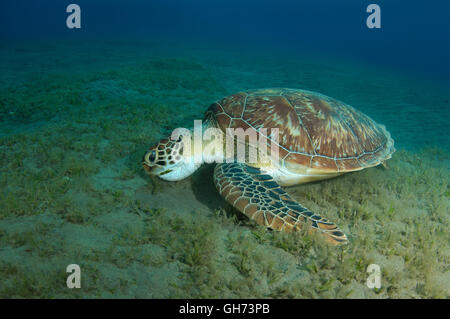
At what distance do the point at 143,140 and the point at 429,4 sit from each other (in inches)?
5950

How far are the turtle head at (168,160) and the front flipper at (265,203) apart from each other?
51 centimetres

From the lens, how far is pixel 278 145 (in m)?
3.14

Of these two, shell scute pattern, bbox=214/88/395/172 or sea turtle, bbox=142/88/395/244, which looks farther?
shell scute pattern, bbox=214/88/395/172

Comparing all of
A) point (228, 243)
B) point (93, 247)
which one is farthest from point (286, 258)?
point (93, 247)

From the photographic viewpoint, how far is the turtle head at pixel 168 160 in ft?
10.0

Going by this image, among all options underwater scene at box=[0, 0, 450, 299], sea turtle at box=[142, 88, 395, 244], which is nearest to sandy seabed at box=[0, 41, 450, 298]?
underwater scene at box=[0, 0, 450, 299]

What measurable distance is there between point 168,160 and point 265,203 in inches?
53.0

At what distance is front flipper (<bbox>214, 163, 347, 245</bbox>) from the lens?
229 cm

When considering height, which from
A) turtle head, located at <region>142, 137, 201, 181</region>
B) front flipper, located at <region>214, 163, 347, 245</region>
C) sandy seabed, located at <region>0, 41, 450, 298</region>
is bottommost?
sandy seabed, located at <region>0, 41, 450, 298</region>

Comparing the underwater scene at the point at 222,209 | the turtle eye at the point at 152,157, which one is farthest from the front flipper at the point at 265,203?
the turtle eye at the point at 152,157

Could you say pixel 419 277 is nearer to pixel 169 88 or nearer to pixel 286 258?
pixel 286 258

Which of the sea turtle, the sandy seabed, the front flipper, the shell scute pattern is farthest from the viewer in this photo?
the shell scute pattern

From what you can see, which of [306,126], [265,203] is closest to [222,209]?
[265,203]

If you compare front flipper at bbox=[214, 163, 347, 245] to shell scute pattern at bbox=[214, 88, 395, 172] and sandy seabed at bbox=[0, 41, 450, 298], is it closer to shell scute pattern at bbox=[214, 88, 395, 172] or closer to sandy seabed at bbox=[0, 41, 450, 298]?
sandy seabed at bbox=[0, 41, 450, 298]
